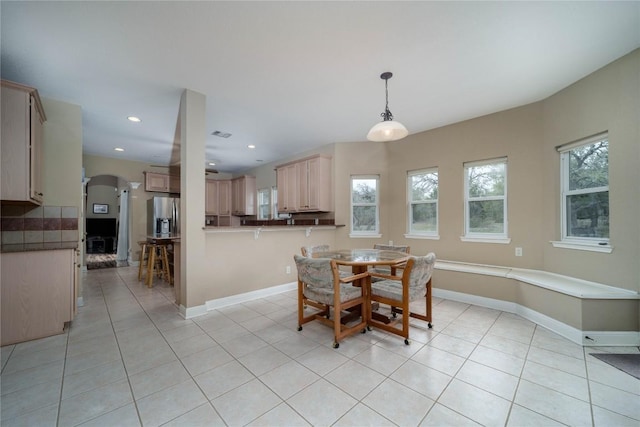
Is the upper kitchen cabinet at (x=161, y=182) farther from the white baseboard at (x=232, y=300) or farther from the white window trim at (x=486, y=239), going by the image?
Answer: the white window trim at (x=486, y=239)

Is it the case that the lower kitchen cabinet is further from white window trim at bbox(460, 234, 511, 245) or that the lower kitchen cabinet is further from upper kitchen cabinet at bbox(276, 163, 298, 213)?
white window trim at bbox(460, 234, 511, 245)

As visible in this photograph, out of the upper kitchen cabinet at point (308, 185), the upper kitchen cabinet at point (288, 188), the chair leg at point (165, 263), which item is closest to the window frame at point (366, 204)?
the upper kitchen cabinet at point (308, 185)

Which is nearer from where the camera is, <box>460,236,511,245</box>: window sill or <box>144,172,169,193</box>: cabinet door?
<box>460,236,511,245</box>: window sill

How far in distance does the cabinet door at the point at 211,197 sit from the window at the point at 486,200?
6561 mm

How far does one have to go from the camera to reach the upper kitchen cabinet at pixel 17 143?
2.35 m

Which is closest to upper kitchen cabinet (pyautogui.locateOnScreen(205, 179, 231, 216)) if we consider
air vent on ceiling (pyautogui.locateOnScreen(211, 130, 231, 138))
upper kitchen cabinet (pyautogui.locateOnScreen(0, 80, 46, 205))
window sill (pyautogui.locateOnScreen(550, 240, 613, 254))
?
air vent on ceiling (pyautogui.locateOnScreen(211, 130, 231, 138))

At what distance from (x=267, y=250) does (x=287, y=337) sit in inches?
63.4

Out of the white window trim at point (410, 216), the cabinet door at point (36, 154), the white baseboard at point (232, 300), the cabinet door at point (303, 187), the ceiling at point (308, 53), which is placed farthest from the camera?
the cabinet door at point (303, 187)

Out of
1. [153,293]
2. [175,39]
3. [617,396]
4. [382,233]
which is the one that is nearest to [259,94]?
[175,39]

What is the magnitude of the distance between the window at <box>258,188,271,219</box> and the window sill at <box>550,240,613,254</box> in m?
5.63

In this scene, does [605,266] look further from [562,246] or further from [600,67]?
[600,67]

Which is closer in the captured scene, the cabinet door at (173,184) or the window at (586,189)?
the window at (586,189)

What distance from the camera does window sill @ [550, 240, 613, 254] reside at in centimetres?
253

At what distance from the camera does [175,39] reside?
6.95 feet
